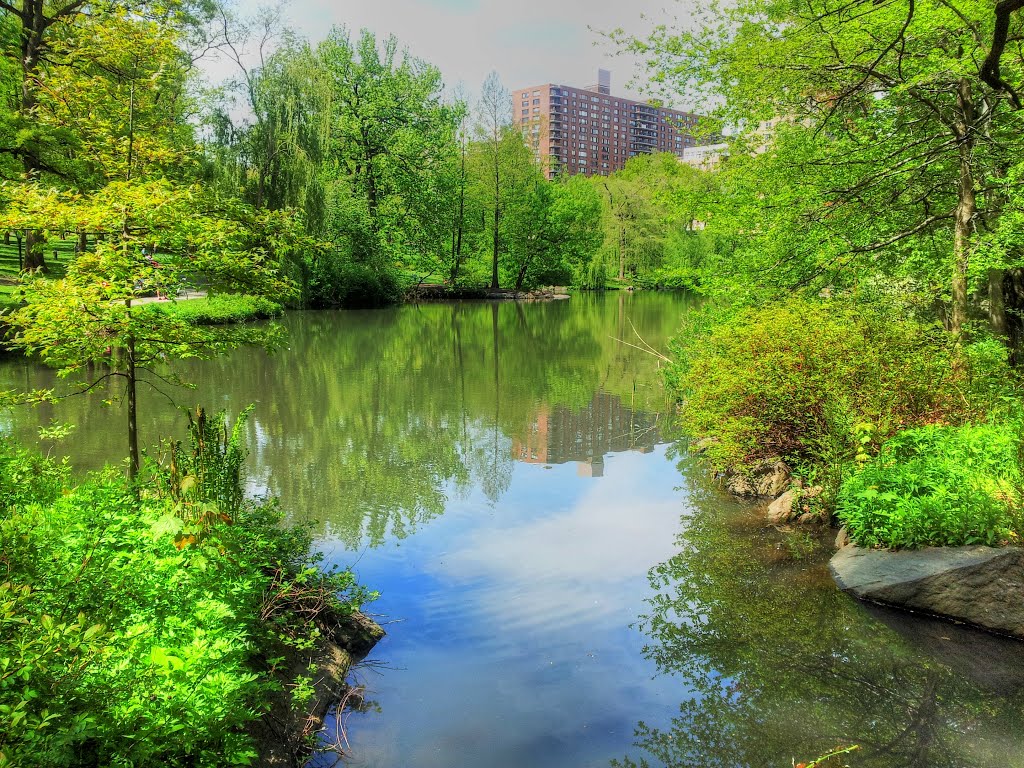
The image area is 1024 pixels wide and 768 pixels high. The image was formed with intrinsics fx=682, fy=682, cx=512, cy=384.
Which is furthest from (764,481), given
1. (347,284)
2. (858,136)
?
(347,284)

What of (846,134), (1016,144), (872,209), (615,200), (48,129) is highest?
(615,200)

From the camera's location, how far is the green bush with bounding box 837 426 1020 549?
17.7 feet

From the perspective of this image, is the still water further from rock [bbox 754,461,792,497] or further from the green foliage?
the green foliage

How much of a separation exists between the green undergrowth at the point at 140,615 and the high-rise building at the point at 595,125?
123605 millimetres

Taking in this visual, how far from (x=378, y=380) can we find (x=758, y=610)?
11.5 metres

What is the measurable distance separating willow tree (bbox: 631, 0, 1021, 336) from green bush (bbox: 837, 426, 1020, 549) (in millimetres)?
2285

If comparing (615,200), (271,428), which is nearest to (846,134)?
(271,428)

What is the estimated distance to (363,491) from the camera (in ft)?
27.0

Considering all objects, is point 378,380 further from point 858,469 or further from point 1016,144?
point 1016,144

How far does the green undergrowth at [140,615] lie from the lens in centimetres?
243

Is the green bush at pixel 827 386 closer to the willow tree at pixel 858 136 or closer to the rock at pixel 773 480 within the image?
the rock at pixel 773 480

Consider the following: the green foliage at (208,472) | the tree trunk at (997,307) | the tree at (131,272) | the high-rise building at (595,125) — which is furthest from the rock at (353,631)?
the high-rise building at (595,125)

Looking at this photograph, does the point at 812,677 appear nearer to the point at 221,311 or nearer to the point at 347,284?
the point at 221,311

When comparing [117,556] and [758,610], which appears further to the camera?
[758,610]
